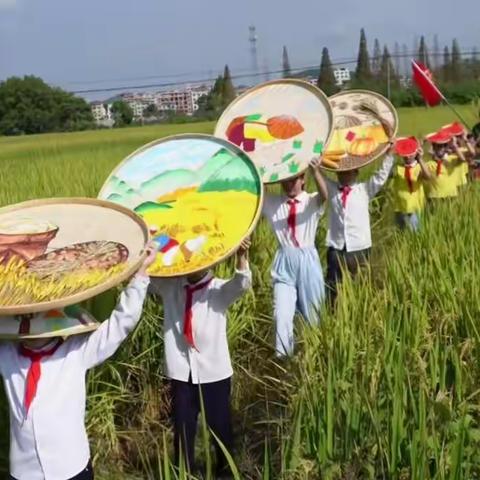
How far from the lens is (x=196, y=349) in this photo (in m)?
3.01

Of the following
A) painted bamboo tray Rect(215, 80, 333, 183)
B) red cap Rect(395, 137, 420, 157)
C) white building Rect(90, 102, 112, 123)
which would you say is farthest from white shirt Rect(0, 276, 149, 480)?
white building Rect(90, 102, 112, 123)

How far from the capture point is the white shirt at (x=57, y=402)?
7.47 feet

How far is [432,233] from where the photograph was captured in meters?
4.45

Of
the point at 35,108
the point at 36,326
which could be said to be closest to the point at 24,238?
the point at 36,326

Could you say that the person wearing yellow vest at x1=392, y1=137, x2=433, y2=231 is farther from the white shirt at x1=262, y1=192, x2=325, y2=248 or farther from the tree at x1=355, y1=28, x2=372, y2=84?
the tree at x1=355, y1=28, x2=372, y2=84

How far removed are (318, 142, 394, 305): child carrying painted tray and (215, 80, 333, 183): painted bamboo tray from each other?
3.39ft

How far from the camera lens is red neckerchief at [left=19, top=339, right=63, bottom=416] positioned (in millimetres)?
2271

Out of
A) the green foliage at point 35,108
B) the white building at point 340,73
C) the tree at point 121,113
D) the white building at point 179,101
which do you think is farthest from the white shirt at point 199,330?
the green foliage at point 35,108

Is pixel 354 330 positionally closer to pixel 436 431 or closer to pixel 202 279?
pixel 202 279

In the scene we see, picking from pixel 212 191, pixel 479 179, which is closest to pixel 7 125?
pixel 479 179

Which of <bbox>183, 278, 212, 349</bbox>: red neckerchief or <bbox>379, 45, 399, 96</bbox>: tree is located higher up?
<bbox>379, 45, 399, 96</bbox>: tree

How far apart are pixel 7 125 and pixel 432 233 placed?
148 ft

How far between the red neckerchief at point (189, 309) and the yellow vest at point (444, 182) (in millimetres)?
3796

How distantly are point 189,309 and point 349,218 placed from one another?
218 centimetres
